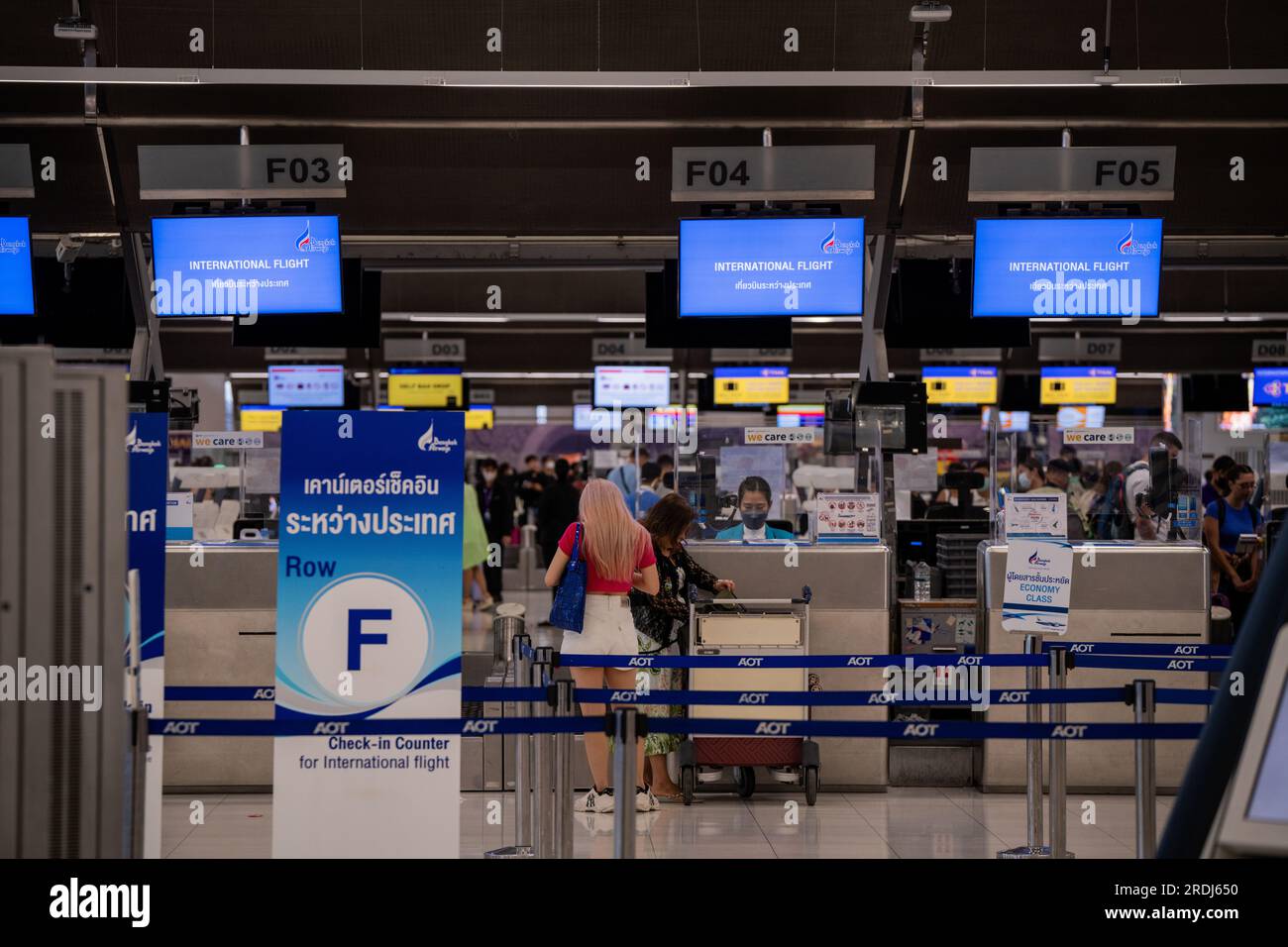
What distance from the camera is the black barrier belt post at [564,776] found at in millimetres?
4918

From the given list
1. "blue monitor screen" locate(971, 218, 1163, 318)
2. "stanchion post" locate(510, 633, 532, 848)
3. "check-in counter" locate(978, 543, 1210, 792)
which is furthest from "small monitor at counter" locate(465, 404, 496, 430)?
"stanchion post" locate(510, 633, 532, 848)

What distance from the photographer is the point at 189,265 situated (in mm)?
8891

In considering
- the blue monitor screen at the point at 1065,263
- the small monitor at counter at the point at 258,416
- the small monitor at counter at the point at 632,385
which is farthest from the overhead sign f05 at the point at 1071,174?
the small monitor at counter at the point at 258,416

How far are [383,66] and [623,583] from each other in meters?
4.05

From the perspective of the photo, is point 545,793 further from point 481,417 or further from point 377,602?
point 481,417

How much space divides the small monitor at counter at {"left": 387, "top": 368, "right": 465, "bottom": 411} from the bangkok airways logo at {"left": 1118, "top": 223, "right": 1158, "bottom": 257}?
11.3 meters

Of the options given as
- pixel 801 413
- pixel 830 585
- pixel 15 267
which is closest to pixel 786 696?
pixel 830 585

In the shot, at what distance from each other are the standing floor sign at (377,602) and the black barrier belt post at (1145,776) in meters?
2.38

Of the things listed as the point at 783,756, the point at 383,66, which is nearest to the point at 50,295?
the point at 383,66

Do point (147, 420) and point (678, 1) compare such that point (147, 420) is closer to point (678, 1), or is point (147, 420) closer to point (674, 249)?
point (678, 1)

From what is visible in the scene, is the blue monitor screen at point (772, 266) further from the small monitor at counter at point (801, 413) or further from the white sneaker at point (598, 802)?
the small monitor at counter at point (801, 413)

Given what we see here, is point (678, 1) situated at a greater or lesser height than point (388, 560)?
greater

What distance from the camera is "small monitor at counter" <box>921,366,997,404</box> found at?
19.8 meters

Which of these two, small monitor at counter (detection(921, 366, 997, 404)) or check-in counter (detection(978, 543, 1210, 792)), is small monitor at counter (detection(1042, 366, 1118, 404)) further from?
check-in counter (detection(978, 543, 1210, 792))
